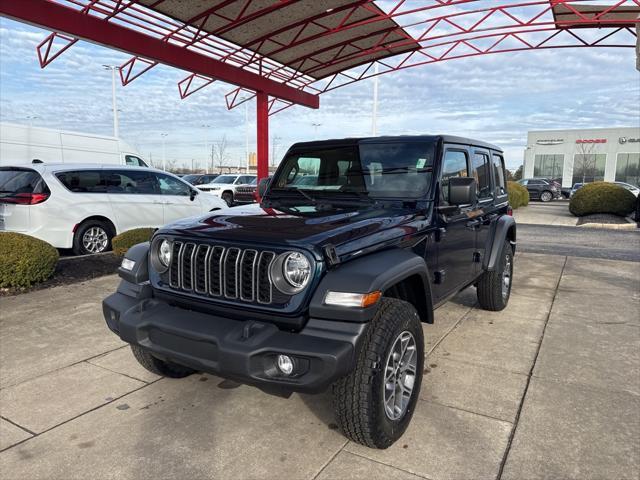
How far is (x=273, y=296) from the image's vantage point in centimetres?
242

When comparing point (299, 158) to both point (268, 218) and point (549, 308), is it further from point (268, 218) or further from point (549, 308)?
point (549, 308)

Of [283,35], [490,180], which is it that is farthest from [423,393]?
[283,35]

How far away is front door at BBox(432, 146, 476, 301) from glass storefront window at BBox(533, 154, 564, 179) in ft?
194

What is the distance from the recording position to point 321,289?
7.66 feet

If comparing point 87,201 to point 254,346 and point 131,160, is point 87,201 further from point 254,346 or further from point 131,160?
point 131,160

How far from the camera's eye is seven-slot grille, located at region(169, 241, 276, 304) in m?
2.46

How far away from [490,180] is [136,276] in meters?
3.81

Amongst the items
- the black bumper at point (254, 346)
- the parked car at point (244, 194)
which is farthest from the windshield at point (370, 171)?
the parked car at point (244, 194)

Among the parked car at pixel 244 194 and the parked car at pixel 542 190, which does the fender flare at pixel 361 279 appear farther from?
the parked car at pixel 542 190

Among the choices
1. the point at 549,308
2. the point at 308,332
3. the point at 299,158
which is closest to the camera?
the point at 308,332

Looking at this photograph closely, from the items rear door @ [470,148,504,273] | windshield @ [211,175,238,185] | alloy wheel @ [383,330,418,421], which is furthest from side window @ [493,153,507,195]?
windshield @ [211,175,238,185]

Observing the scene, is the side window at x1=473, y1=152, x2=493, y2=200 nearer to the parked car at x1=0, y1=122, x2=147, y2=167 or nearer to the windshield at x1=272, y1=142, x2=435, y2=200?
the windshield at x1=272, y1=142, x2=435, y2=200

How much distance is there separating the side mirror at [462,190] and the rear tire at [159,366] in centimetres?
240

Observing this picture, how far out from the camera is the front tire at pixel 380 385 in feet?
7.74
